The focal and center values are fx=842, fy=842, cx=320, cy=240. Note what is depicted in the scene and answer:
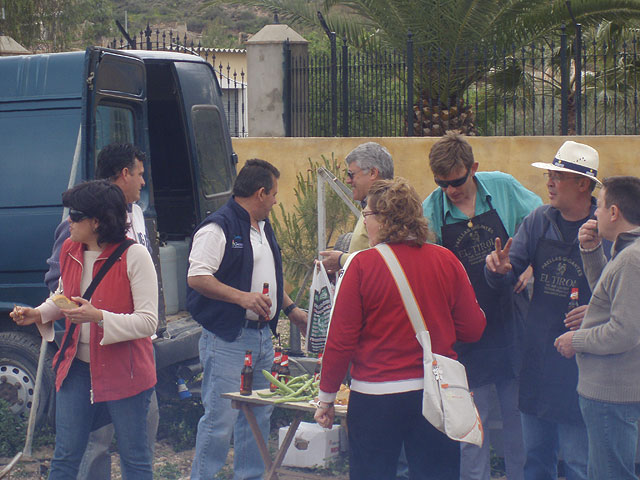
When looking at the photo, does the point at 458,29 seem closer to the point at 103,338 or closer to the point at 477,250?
the point at 477,250

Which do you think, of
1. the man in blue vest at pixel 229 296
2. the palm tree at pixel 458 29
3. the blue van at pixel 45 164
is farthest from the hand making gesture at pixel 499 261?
the palm tree at pixel 458 29

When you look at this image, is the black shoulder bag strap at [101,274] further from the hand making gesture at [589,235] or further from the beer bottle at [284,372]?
the hand making gesture at [589,235]

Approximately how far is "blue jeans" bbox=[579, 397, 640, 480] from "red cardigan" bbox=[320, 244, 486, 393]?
69cm

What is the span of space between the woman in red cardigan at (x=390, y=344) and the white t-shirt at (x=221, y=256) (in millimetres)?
1110

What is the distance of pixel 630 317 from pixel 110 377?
2.12 m

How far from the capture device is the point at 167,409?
6.39 meters

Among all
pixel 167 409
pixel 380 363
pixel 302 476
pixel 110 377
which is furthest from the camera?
pixel 167 409

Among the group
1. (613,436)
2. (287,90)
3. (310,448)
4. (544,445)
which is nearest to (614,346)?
(613,436)

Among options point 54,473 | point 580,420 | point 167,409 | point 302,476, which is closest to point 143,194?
point 167,409

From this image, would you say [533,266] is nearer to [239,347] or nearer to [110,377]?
[239,347]

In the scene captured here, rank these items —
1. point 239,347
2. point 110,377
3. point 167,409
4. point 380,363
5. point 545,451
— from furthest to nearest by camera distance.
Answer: point 167,409 < point 239,347 < point 545,451 < point 110,377 < point 380,363

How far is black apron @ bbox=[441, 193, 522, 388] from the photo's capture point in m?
4.07

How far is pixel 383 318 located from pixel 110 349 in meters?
1.22

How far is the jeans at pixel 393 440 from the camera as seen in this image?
3117mm
